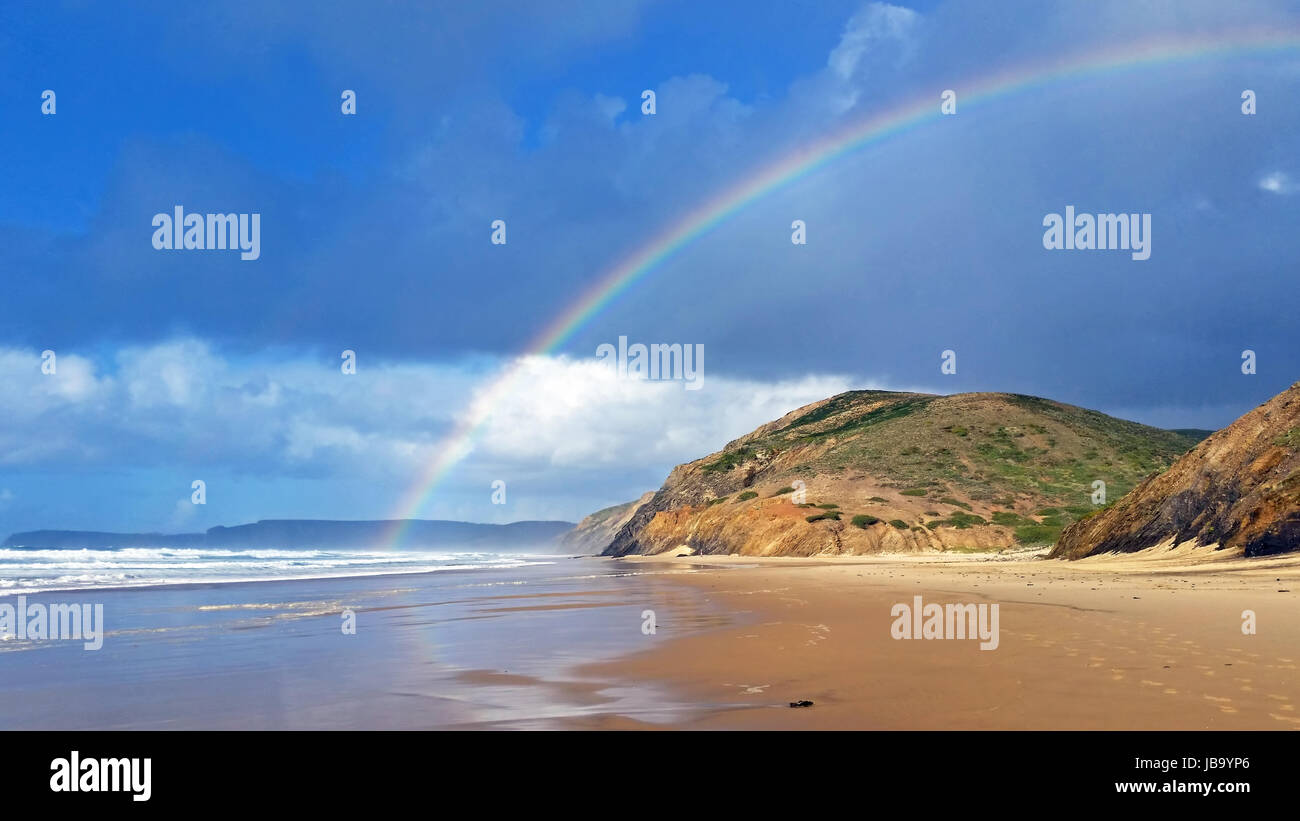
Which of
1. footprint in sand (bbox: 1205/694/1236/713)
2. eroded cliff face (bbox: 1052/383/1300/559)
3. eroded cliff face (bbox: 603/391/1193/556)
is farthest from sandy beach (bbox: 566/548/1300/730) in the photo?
eroded cliff face (bbox: 603/391/1193/556)

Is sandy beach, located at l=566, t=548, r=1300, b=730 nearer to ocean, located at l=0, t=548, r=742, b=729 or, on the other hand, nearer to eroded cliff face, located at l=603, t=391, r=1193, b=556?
ocean, located at l=0, t=548, r=742, b=729

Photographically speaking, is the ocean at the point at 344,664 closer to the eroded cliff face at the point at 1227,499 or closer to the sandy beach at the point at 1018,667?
the sandy beach at the point at 1018,667

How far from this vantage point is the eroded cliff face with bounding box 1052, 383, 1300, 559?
27969 mm

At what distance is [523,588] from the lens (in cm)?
3350

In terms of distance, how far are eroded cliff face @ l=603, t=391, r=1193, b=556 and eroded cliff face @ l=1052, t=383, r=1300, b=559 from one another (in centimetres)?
2675

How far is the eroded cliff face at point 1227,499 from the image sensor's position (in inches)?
1101

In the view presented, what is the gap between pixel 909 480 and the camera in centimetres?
8656

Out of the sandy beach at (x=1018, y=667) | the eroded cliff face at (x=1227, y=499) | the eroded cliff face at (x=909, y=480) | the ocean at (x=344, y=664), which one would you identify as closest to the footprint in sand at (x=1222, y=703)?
the sandy beach at (x=1018, y=667)

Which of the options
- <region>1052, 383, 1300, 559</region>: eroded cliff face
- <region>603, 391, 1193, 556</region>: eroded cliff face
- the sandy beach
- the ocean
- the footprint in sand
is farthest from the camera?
<region>603, 391, 1193, 556</region>: eroded cliff face

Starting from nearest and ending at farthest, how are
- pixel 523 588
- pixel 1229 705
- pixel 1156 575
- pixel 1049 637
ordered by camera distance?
pixel 1229 705 < pixel 1049 637 < pixel 1156 575 < pixel 523 588

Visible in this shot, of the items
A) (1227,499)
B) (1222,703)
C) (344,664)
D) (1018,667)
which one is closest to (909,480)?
(1227,499)
